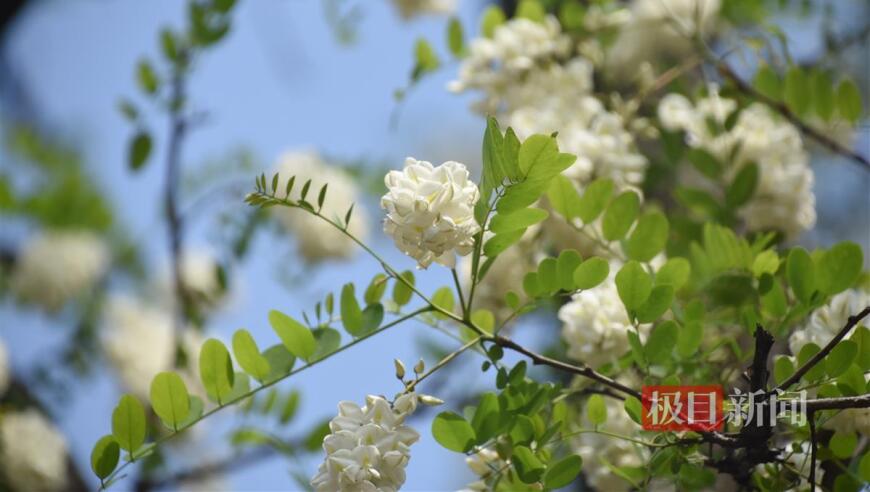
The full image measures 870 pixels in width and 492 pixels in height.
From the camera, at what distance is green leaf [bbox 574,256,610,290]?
1.54ft

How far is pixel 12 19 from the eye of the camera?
6.15ft

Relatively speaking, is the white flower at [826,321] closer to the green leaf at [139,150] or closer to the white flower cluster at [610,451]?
the white flower cluster at [610,451]

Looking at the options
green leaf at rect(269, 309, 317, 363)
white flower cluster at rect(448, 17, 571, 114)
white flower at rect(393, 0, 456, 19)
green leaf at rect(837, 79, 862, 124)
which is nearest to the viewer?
green leaf at rect(269, 309, 317, 363)

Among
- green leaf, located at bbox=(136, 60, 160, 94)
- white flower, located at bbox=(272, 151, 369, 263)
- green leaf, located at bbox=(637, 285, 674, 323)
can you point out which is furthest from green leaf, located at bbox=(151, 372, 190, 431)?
white flower, located at bbox=(272, 151, 369, 263)

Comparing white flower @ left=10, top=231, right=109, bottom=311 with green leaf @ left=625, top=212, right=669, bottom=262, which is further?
white flower @ left=10, top=231, right=109, bottom=311

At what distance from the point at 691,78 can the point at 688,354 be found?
0.58 m

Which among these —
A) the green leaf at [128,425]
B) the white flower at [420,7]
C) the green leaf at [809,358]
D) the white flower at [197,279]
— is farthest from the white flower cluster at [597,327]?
the white flower at [197,279]

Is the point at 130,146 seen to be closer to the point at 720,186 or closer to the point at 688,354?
the point at 720,186

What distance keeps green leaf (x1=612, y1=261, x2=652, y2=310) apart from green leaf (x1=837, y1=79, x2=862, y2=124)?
0.90ft

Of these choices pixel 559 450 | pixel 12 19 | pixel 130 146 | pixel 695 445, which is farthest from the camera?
pixel 12 19

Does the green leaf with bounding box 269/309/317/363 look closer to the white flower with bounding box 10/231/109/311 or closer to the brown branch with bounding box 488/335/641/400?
the brown branch with bounding box 488/335/641/400

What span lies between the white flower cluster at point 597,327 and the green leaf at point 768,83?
22 cm

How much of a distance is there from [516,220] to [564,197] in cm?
15

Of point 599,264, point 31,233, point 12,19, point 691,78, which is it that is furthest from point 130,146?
point 12,19
